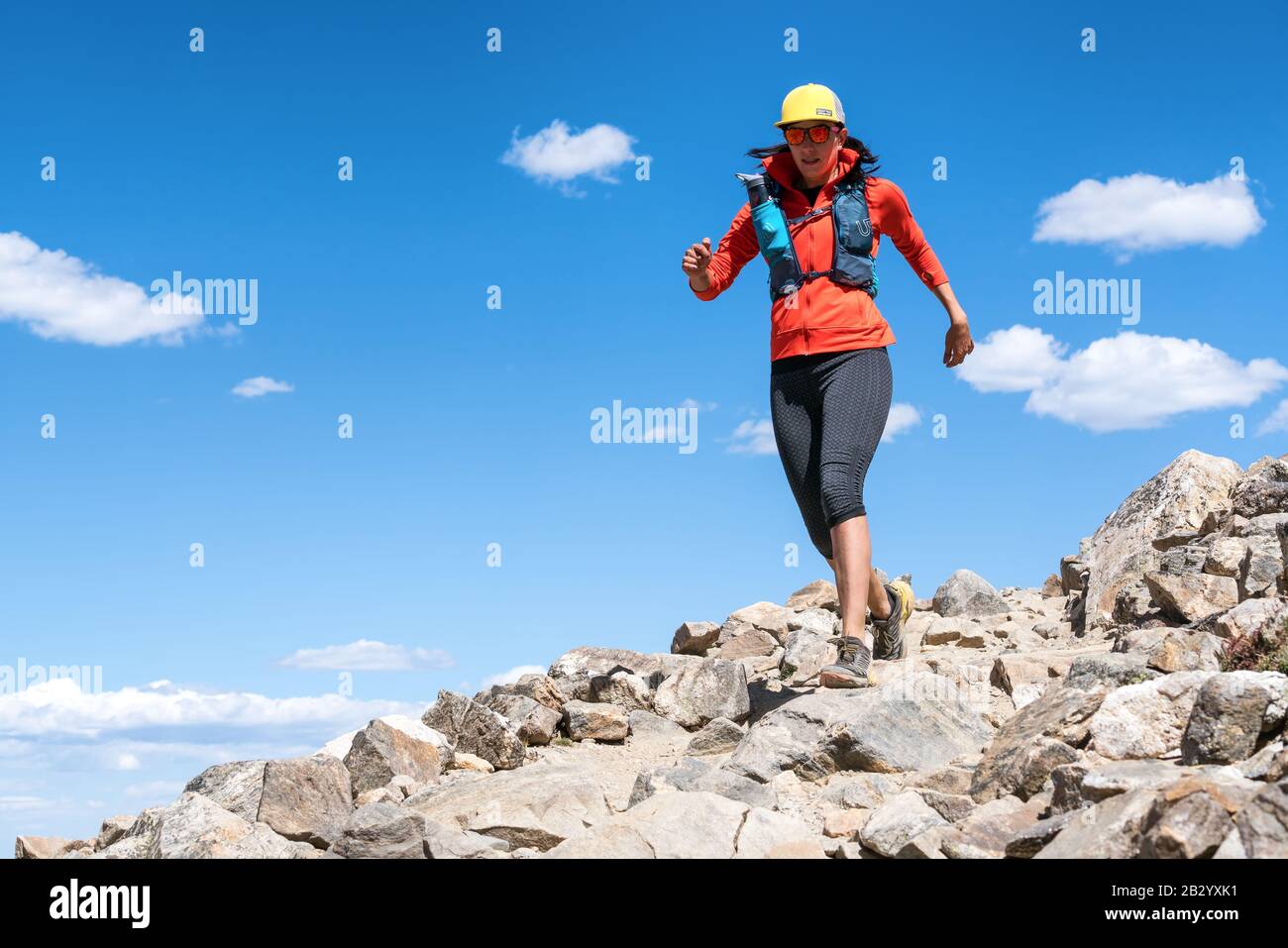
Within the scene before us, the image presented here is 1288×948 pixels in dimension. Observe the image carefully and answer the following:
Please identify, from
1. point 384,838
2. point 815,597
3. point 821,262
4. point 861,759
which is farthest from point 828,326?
point 815,597

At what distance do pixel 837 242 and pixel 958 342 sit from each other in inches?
48.9

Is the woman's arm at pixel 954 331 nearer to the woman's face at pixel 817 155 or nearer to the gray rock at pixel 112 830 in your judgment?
the woman's face at pixel 817 155

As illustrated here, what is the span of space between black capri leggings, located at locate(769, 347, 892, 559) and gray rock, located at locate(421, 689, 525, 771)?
2.31 m

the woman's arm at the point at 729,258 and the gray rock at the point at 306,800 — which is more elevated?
the woman's arm at the point at 729,258

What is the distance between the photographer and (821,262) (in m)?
7.55

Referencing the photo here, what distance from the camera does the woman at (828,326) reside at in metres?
7.38

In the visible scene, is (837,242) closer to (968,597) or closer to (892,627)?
(892,627)

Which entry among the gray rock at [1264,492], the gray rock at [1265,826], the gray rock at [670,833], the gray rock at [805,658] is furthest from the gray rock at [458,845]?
the gray rock at [1264,492]

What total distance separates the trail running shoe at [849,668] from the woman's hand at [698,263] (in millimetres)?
2511

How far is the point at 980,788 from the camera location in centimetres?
538

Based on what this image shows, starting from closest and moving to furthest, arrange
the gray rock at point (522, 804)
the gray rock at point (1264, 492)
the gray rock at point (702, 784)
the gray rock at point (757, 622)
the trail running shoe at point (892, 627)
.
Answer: the gray rock at point (522, 804), the gray rock at point (702, 784), the trail running shoe at point (892, 627), the gray rock at point (1264, 492), the gray rock at point (757, 622)

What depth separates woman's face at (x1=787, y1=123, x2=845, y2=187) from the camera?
24.8ft

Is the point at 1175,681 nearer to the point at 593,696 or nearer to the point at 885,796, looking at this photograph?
the point at 885,796
